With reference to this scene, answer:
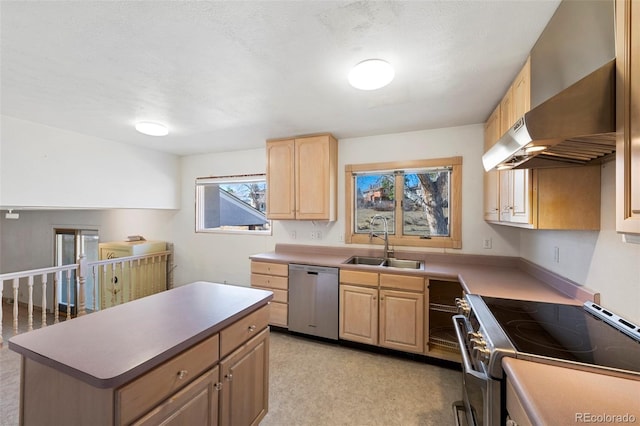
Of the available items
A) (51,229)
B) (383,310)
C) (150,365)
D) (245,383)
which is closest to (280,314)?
(383,310)

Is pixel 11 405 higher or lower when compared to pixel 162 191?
lower

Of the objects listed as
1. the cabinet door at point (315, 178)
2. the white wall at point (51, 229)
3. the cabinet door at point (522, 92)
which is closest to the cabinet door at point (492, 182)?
the cabinet door at point (522, 92)

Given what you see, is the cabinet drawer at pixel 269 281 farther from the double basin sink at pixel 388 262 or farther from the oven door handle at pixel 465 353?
the oven door handle at pixel 465 353

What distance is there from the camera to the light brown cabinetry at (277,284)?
2.92m

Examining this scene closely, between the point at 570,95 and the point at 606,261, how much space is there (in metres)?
1.06

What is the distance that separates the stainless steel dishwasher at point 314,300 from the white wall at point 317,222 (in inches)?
25.7

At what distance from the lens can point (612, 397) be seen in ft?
2.44

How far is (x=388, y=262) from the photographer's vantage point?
289 centimetres

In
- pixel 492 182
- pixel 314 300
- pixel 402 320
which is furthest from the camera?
pixel 314 300

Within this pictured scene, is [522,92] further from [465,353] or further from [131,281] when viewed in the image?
[131,281]

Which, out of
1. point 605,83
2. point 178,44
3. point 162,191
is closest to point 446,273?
point 605,83

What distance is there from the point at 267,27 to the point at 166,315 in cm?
162

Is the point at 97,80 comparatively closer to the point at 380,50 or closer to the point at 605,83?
the point at 380,50

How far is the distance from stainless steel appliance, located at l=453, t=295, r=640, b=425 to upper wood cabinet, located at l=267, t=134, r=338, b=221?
1.97m
